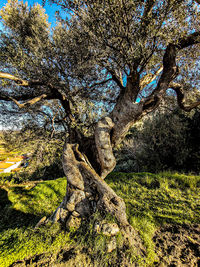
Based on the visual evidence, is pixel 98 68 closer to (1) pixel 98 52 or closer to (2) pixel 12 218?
(1) pixel 98 52

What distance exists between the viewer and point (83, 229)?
9.52 ft

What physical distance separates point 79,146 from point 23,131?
2907 mm

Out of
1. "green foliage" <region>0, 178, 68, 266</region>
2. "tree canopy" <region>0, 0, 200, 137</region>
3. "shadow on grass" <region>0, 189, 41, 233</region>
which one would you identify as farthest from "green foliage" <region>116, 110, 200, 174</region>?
"shadow on grass" <region>0, 189, 41, 233</region>

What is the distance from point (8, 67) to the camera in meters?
4.98

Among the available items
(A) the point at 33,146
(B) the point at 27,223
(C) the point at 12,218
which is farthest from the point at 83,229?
(C) the point at 12,218

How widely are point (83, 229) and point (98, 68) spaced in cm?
646

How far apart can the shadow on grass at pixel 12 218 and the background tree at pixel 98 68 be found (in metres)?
2.28

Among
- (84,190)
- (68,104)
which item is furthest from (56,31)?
(84,190)

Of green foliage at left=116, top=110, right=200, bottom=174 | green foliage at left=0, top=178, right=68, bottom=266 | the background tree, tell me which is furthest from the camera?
green foliage at left=116, top=110, right=200, bottom=174

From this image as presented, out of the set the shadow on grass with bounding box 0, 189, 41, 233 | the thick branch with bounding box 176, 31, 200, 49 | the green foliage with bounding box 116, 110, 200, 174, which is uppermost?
the thick branch with bounding box 176, 31, 200, 49

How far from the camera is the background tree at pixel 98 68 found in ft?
11.4

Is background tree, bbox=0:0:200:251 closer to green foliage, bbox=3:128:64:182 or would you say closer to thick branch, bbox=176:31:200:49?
thick branch, bbox=176:31:200:49

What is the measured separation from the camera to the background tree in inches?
137

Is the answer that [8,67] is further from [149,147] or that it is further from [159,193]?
[149,147]
